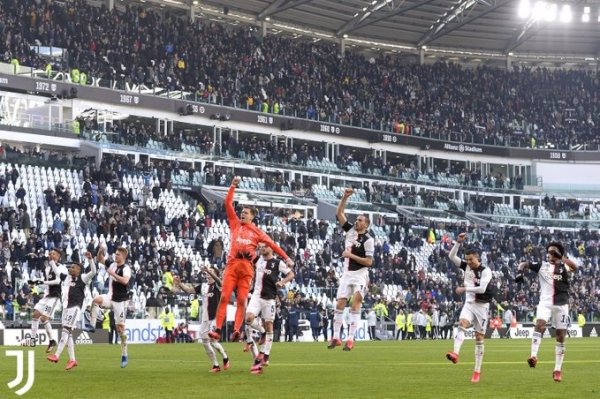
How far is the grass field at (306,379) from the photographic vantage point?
60.7 feet

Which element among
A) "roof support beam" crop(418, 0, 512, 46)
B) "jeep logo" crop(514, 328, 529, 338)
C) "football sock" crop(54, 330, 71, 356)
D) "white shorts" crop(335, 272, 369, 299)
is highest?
→ "roof support beam" crop(418, 0, 512, 46)

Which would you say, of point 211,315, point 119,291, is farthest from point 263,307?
point 119,291

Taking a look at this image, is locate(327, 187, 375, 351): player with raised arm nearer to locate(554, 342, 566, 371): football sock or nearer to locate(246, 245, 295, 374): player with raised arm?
locate(246, 245, 295, 374): player with raised arm

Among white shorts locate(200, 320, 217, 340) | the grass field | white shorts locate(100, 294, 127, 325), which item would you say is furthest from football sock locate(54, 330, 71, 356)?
white shorts locate(200, 320, 217, 340)

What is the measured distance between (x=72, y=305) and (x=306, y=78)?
63373mm

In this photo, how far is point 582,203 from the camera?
97562 millimetres

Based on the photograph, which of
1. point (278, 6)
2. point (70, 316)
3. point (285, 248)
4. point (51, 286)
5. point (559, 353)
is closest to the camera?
point (559, 353)

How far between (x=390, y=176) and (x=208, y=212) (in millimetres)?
24849

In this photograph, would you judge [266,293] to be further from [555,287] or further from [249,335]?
[555,287]

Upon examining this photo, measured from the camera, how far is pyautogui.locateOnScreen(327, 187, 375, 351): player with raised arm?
26.4m

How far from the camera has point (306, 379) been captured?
21781 millimetres

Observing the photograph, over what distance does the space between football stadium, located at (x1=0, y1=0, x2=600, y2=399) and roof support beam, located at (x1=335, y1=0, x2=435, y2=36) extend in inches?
9.2

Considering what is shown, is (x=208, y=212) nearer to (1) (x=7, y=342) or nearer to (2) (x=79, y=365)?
(1) (x=7, y=342)

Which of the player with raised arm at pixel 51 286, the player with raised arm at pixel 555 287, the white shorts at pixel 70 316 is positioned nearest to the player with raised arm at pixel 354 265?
the player with raised arm at pixel 555 287
